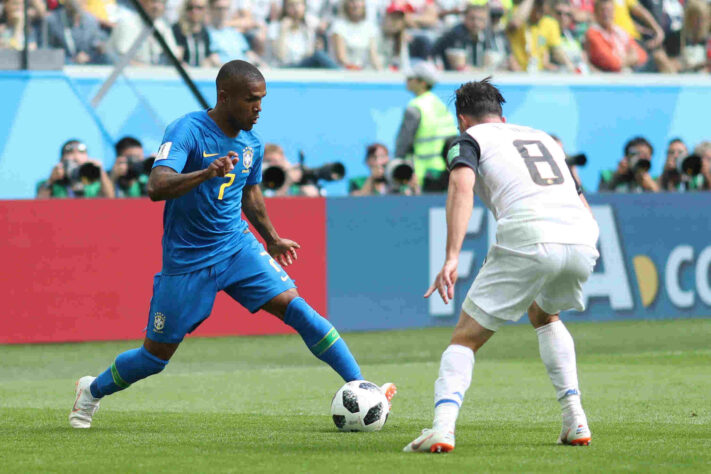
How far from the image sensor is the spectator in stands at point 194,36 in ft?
54.8

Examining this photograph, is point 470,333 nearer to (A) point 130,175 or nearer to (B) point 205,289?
(B) point 205,289

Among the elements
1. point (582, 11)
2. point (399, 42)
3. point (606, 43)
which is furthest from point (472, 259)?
point (582, 11)

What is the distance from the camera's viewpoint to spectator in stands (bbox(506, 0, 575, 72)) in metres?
19.0

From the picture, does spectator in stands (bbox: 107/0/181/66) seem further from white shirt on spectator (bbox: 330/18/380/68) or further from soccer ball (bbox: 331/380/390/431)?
soccer ball (bbox: 331/380/390/431)

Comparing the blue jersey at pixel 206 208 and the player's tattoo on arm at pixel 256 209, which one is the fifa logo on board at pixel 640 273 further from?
the blue jersey at pixel 206 208

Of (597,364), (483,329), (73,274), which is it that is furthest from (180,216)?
(73,274)

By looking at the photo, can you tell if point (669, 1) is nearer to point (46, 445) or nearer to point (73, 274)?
point (73, 274)

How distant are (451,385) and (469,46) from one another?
1280 centimetres

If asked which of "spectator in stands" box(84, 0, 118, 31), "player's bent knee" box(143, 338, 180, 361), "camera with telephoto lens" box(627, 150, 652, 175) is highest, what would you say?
"spectator in stands" box(84, 0, 118, 31)

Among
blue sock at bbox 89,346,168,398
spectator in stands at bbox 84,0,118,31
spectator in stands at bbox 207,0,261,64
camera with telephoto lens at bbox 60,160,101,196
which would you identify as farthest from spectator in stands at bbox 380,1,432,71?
blue sock at bbox 89,346,168,398

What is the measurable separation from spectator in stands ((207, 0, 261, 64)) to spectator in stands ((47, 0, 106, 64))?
1501mm

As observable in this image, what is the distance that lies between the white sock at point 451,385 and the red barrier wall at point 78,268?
7.77m

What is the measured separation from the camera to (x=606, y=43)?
20016mm

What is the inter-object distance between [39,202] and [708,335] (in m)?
6.99
